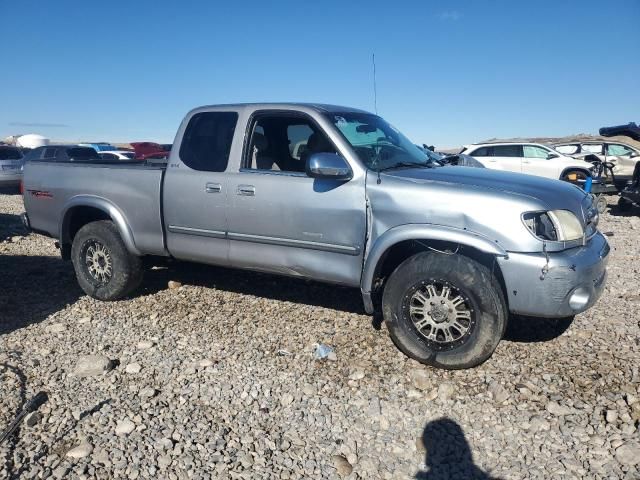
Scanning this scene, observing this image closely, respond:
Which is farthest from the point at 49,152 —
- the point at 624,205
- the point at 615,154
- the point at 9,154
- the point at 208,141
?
the point at 615,154

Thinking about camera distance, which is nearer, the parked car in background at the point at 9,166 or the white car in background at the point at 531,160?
the white car in background at the point at 531,160

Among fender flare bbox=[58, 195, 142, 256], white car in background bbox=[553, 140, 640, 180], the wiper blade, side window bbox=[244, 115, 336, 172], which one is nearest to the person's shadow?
the wiper blade

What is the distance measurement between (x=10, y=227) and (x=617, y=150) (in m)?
18.3

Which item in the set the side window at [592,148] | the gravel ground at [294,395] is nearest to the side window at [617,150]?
the side window at [592,148]

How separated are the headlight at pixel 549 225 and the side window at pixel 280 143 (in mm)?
1921

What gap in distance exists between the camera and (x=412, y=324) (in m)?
3.86

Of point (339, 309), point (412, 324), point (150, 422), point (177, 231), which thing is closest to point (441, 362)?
point (412, 324)

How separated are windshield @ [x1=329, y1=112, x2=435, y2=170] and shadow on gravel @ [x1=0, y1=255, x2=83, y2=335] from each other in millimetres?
3342

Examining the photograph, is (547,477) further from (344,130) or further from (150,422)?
(344,130)

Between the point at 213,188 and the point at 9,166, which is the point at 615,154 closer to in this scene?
the point at 213,188

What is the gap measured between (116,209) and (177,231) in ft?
2.59

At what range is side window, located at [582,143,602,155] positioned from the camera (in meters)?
17.9

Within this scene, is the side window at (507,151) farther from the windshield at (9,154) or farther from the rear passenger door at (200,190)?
the windshield at (9,154)

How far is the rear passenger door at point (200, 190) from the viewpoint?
4625 millimetres
